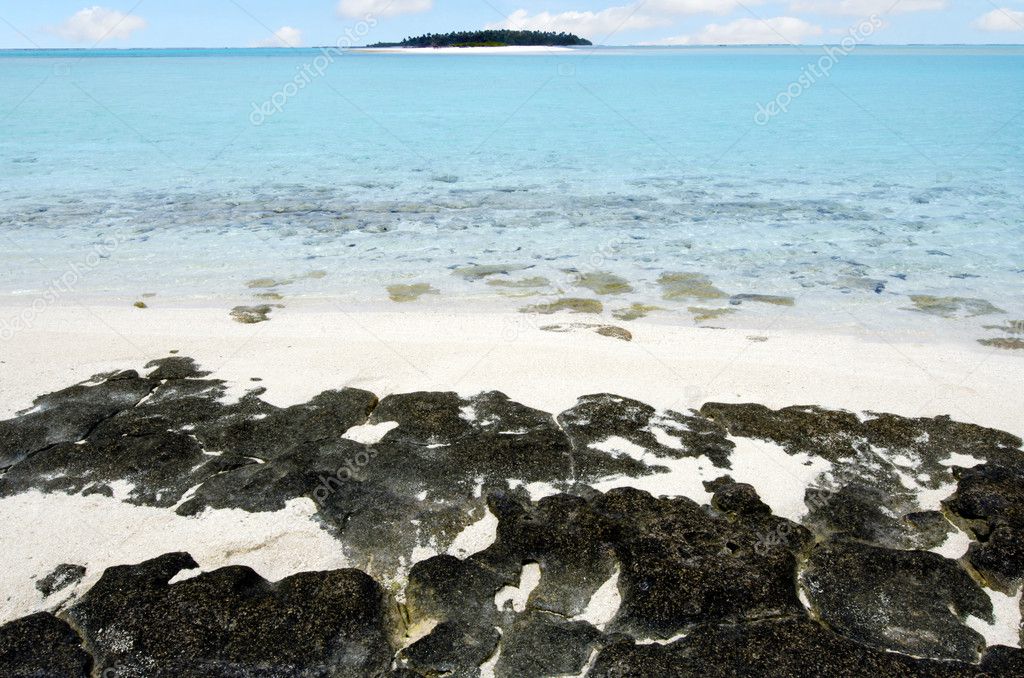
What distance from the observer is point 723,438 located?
175 inches

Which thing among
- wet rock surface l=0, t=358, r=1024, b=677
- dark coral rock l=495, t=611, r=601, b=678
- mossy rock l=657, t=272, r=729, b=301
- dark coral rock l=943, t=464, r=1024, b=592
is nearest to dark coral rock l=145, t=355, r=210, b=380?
wet rock surface l=0, t=358, r=1024, b=677

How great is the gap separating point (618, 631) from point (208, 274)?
750cm

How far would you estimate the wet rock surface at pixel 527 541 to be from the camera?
2803mm

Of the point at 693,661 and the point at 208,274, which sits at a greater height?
the point at 693,661

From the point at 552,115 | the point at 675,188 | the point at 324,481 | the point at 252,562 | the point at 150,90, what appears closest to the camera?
the point at 252,562

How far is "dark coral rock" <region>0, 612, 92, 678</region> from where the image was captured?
2713 mm

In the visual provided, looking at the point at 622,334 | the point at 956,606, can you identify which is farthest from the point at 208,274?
the point at 956,606

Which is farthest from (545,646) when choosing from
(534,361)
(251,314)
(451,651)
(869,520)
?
(251,314)

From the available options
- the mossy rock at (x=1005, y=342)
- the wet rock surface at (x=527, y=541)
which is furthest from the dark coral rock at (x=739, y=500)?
the mossy rock at (x=1005, y=342)

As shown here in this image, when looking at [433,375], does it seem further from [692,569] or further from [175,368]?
[692,569]

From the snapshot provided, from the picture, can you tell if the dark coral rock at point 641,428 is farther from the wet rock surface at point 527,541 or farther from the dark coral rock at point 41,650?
the dark coral rock at point 41,650

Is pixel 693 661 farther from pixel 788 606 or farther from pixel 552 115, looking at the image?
pixel 552 115

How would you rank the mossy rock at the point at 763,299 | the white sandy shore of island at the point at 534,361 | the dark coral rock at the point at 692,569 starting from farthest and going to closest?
the mossy rock at the point at 763,299 → the white sandy shore of island at the point at 534,361 → the dark coral rock at the point at 692,569

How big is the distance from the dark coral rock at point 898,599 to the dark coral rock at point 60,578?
10.8ft
